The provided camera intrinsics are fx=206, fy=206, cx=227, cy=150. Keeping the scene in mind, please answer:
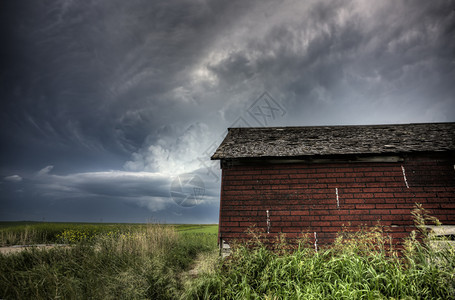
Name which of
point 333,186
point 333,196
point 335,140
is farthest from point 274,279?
point 335,140

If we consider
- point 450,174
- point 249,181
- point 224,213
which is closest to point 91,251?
point 224,213

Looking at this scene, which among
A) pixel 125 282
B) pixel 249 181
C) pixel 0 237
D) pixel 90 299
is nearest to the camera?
pixel 90 299

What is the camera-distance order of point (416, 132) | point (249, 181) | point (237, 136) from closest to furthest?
1. point (249, 181)
2. point (416, 132)
3. point (237, 136)

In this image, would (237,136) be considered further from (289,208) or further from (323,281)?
(323,281)

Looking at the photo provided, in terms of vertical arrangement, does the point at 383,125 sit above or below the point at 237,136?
above

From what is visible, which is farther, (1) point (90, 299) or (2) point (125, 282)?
(2) point (125, 282)

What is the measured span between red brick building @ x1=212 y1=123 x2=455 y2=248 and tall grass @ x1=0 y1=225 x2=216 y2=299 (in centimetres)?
273

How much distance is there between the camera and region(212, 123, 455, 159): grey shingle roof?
7.71 meters

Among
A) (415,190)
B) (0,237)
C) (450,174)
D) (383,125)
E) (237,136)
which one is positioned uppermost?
(383,125)

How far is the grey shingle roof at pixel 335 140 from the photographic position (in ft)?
25.3

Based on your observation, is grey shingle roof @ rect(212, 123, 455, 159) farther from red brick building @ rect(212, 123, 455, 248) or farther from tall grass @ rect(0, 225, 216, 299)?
tall grass @ rect(0, 225, 216, 299)

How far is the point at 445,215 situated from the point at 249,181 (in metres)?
6.66

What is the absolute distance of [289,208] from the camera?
24.0ft

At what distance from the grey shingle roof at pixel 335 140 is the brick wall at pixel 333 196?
53cm
